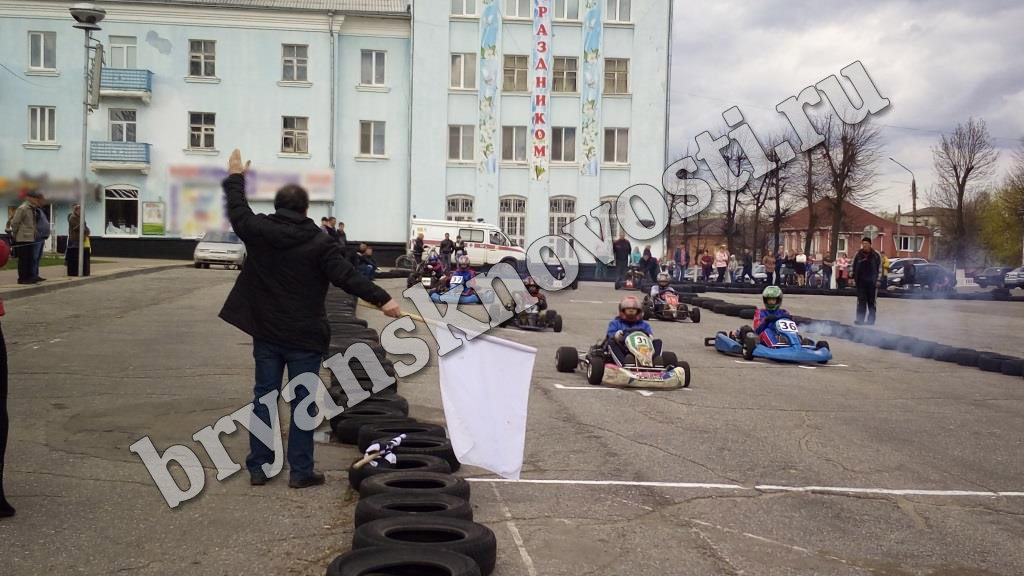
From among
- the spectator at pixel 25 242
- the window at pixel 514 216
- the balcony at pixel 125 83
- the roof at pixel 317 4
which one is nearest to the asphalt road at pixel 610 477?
the balcony at pixel 125 83

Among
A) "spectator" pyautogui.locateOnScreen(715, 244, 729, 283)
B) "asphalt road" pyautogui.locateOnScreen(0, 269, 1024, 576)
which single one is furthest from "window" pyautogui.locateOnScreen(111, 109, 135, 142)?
"spectator" pyautogui.locateOnScreen(715, 244, 729, 283)

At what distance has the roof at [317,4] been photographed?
31.3m

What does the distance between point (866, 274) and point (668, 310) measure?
4382mm

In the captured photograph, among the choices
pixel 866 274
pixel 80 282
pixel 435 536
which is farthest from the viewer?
pixel 80 282

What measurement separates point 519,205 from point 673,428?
37.3 meters

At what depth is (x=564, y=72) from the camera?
45.9m

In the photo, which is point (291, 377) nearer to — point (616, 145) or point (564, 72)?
point (616, 145)

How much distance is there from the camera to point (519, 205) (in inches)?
1800

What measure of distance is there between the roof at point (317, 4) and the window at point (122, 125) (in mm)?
8467

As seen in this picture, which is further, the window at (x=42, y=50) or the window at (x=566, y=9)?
the window at (x=566, y=9)

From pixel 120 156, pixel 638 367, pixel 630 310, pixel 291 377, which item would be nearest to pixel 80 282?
pixel 120 156

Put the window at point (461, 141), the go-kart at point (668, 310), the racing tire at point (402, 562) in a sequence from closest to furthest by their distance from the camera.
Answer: the racing tire at point (402, 562), the go-kart at point (668, 310), the window at point (461, 141)

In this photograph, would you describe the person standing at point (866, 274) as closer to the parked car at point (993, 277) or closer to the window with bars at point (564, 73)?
the parked car at point (993, 277)

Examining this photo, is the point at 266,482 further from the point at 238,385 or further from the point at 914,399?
the point at 914,399
